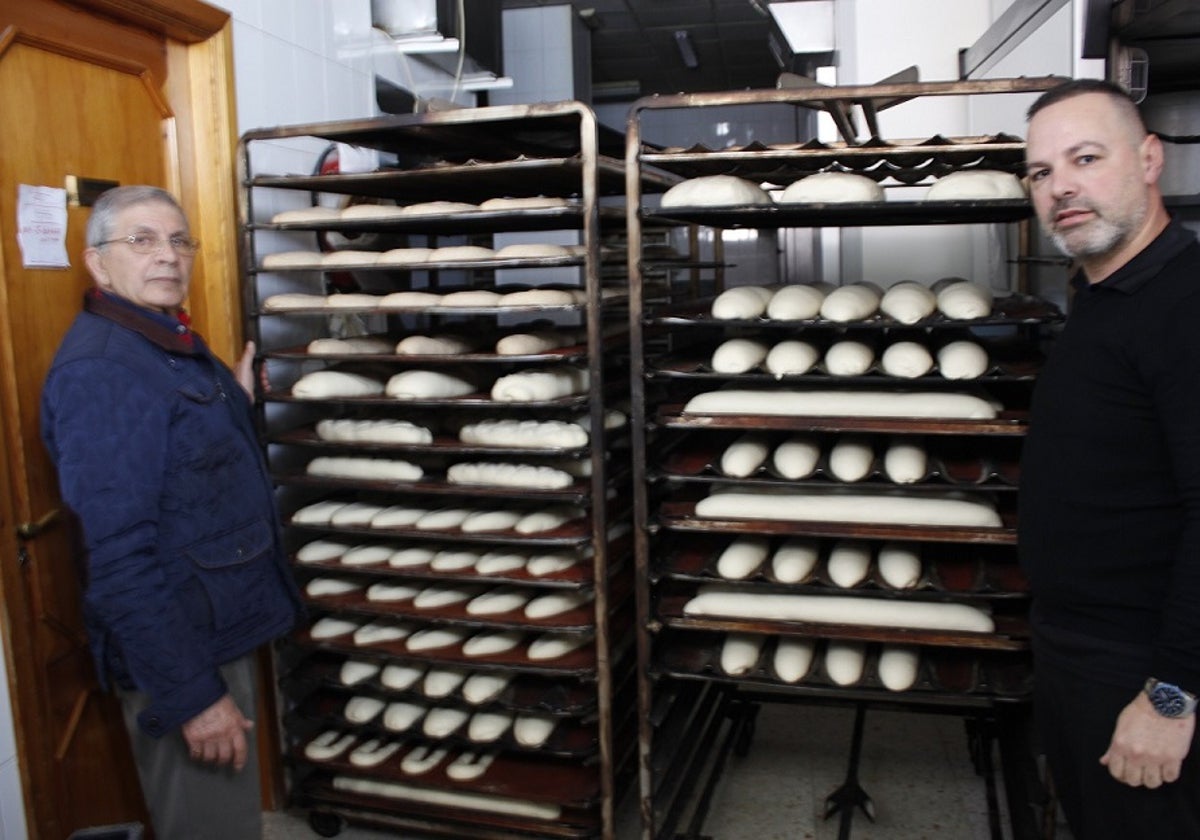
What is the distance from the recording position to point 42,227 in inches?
80.7

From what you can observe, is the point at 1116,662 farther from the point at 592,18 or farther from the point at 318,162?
the point at 592,18

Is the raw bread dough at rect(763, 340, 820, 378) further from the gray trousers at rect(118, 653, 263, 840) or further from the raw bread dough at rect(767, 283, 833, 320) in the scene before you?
the gray trousers at rect(118, 653, 263, 840)

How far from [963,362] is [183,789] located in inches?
73.9

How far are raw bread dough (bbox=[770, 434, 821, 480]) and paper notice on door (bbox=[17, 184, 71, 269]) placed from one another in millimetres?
1705

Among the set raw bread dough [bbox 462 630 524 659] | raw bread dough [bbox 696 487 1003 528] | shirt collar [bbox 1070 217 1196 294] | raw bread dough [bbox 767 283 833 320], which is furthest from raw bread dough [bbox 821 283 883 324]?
raw bread dough [bbox 462 630 524 659]

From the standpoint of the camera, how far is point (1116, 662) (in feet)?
5.11

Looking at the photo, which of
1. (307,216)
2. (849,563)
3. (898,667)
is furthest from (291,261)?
(898,667)

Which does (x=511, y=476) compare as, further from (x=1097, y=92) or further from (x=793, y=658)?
(x=1097, y=92)

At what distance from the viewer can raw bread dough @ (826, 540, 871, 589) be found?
7.18 ft

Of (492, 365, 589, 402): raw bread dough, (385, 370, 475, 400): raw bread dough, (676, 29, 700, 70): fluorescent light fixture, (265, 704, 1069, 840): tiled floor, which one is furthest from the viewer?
(676, 29, 700, 70): fluorescent light fixture

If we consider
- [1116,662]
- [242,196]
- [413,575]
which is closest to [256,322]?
[242,196]

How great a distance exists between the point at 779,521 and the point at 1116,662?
2.60 ft

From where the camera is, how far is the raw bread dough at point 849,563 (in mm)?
2189

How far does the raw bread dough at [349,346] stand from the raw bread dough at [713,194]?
3.13ft
